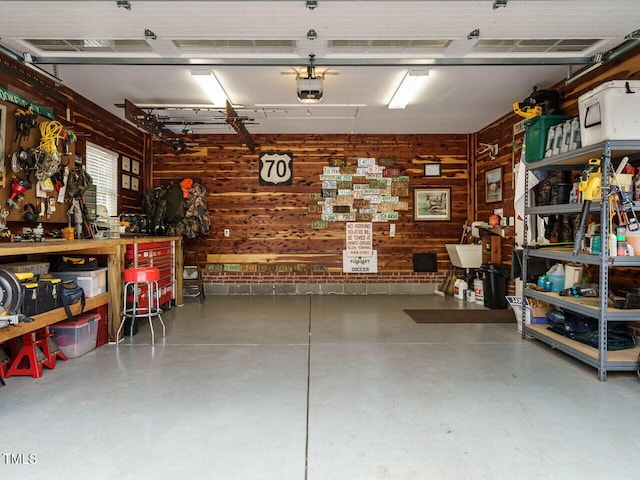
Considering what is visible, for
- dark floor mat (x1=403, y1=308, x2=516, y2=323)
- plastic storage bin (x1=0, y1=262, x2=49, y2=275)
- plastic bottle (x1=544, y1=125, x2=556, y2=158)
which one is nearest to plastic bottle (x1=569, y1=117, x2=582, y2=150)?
plastic bottle (x1=544, y1=125, x2=556, y2=158)

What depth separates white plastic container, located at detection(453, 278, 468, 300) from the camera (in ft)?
23.5

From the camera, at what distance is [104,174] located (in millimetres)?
6383

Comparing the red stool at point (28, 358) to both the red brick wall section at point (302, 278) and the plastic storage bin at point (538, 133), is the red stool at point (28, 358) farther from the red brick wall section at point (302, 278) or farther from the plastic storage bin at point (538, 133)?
the plastic storage bin at point (538, 133)

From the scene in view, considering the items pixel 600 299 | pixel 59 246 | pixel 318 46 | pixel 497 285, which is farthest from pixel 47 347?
pixel 497 285

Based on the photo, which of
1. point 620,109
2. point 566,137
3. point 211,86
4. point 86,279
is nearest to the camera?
point 620,109

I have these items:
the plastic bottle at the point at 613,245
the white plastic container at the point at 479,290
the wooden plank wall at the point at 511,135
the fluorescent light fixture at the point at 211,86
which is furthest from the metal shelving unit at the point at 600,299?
the fluorescent light fixture at the point at 211,86

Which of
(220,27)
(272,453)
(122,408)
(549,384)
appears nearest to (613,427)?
(549,384)

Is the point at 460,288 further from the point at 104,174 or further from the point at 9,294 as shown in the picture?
the point at 9,294

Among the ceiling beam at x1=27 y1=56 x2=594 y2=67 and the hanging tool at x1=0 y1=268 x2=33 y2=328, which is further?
the ceiling beam at x1=27 y1=56 x2=594 y2=67

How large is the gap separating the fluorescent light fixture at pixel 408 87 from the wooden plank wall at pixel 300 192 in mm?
2063

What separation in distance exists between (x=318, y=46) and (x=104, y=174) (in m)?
4.33

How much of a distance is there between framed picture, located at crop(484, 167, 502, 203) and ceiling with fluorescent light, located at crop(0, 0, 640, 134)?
117cm

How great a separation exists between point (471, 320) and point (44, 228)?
5608mm

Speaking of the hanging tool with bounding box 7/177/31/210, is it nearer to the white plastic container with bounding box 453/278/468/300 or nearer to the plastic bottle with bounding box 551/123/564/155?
the plastic bottle with bounding box 551/123/564/155
